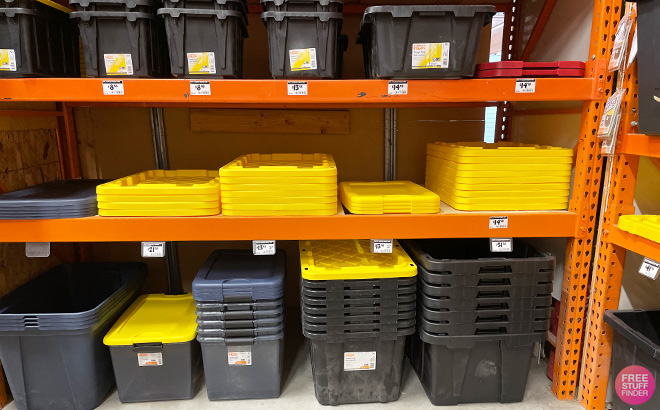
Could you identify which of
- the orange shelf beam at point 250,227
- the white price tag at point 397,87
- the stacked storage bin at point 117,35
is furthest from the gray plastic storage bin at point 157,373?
the white price tag at point 397,87

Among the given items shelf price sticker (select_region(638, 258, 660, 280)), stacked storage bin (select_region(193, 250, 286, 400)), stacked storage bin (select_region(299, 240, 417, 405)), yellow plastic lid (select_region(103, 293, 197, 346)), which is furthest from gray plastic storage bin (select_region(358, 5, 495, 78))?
yellow plastic lid (select_region(103, 293, 197, 346))

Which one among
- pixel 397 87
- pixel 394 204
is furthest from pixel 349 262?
pixel 397 87

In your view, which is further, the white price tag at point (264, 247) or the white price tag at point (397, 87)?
the white price tag at point (264, 247)

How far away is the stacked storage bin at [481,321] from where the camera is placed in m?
1.64

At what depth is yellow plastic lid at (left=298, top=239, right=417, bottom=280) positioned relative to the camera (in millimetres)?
1619

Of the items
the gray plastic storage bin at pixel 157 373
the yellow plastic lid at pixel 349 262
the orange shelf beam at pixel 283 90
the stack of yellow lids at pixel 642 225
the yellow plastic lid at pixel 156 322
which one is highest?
the orange shelf beam at pixel 283 90

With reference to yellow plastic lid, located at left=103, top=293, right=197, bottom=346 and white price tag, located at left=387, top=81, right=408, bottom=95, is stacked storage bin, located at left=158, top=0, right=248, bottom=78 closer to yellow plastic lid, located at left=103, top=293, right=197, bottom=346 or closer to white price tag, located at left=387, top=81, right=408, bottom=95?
white price tag, located at left=387, top=81, right=408, bottom=95

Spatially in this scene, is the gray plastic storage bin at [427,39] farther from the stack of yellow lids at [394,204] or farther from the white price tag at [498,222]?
the white price tag at [498,222]

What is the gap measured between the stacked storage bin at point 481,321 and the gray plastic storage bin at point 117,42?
4.66 feet

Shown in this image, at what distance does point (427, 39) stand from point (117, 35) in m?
1.19

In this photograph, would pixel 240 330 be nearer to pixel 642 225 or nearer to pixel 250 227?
pixel 250 227

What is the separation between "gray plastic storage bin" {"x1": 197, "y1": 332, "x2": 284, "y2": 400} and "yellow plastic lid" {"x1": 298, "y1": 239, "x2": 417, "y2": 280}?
365mm

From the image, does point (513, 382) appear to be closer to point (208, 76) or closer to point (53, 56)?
point (208, 76)

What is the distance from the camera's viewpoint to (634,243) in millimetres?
1418
